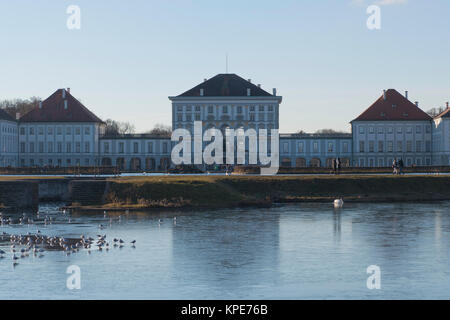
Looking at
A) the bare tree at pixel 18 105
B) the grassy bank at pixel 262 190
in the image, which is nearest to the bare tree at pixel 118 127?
the bare tree at pixel 18 105

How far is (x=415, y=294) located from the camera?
16453 mm

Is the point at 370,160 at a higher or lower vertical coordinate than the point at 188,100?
lower

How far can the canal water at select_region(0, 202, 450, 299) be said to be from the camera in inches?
669

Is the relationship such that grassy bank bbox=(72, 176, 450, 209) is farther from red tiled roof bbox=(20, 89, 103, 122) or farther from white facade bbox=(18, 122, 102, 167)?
red tiled roof bbox=(20, 89, 103, 122)

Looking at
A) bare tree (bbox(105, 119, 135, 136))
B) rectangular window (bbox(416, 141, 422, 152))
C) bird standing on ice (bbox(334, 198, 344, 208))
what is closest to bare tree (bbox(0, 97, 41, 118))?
bare tree (bbox(105, 119, 135, 136))

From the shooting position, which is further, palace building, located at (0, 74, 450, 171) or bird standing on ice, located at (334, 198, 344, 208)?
palace building, located at (0, 74, 450, 171)

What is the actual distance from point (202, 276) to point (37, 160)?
275 ft

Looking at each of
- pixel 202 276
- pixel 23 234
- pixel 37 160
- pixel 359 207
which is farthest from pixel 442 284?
pixel 37 160

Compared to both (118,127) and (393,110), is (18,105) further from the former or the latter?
(393,110)

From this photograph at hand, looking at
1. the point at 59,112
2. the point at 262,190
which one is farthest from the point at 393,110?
the point at 262,190

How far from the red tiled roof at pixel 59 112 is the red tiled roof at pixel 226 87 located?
14.0 metres
